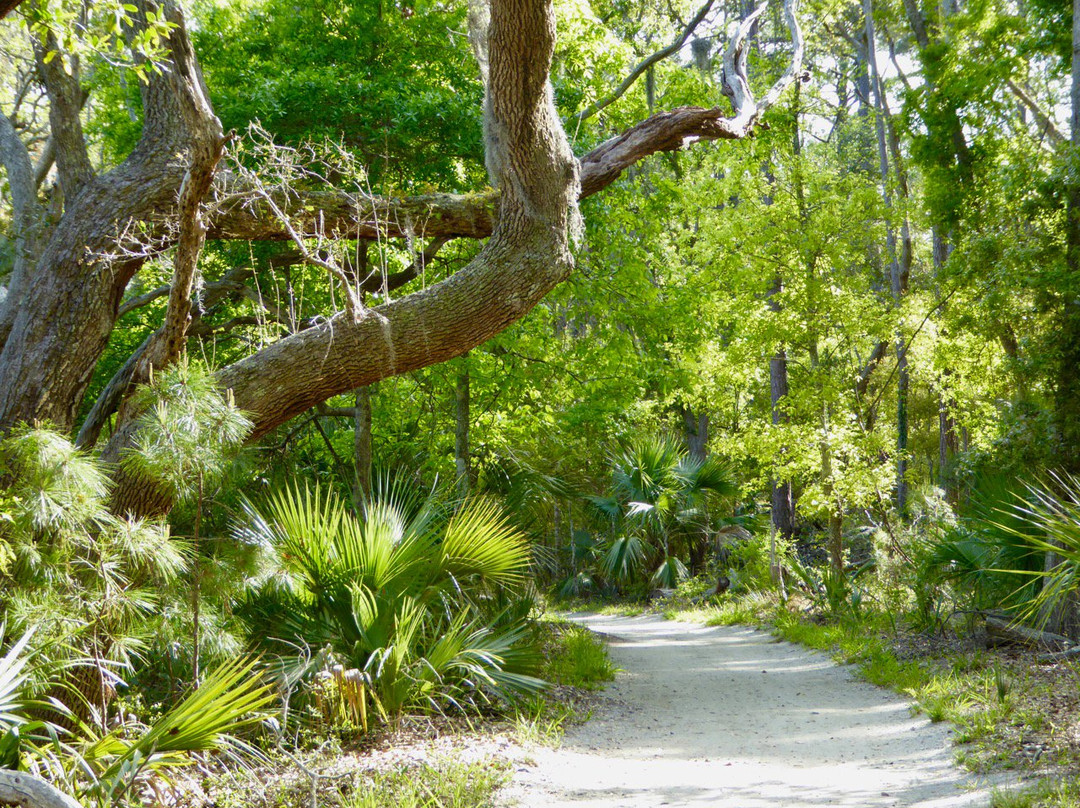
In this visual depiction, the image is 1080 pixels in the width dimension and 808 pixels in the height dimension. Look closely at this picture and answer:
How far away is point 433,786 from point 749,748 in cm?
258

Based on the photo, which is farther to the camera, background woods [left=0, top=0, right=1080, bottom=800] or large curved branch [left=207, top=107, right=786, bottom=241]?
large curved branch [left=207, top=107, right=786, bottom=241]

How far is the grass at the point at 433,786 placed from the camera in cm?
436

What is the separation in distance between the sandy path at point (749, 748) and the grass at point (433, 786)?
164mm

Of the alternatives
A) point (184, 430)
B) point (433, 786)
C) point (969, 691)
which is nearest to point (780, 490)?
point (969, 691)

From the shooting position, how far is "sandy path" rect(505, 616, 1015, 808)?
477cm

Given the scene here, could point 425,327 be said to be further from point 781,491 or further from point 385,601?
point 781,491

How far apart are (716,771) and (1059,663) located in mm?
3528

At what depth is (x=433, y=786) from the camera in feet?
15.3

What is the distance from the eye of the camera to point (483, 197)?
7.71 metres

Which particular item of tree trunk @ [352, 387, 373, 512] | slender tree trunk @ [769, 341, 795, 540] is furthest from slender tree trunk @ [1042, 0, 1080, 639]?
tree trunk @ [352, 387, 373, 512]

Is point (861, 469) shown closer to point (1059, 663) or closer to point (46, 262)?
point (1059, 663)

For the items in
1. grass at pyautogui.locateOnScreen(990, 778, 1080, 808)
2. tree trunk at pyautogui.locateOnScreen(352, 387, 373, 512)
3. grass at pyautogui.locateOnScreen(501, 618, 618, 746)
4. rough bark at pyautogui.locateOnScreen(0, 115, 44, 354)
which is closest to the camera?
grass at pyautogui.locateOnScreen(990, 778, 1080, 808)

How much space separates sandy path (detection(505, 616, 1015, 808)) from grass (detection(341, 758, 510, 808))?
0.54 feet

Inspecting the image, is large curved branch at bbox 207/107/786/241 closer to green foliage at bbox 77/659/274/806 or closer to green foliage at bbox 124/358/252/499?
green foliage at bbox 124/358/252/499
